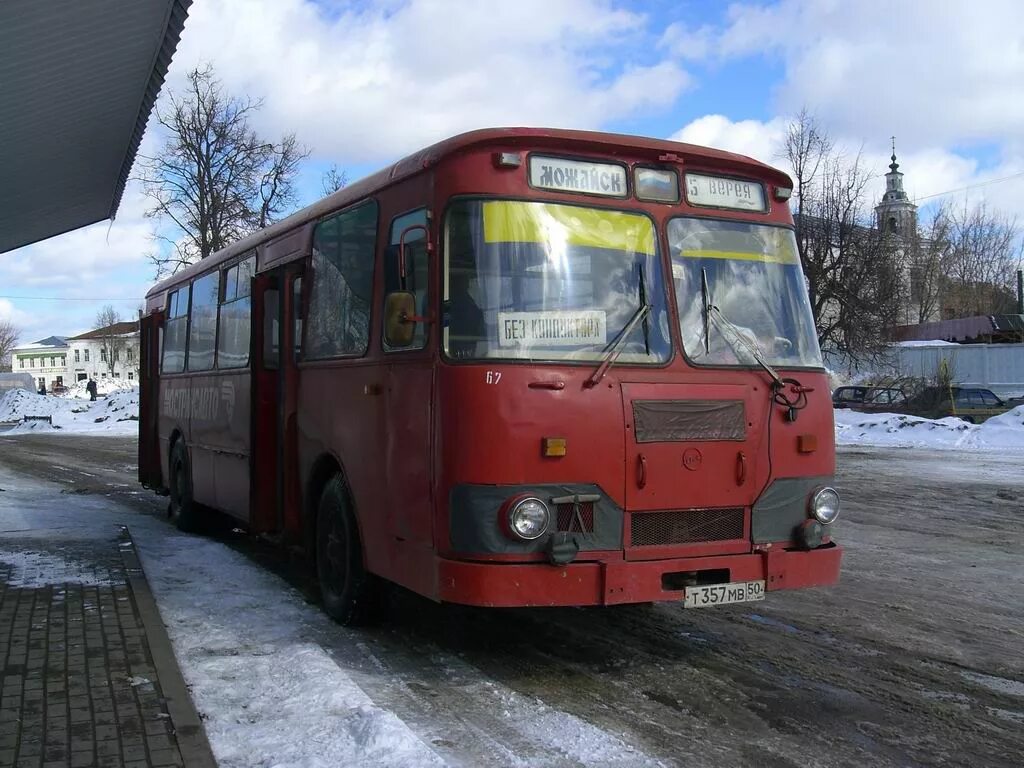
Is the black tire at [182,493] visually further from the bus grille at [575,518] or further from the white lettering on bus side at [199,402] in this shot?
the bus grille at [575,518]

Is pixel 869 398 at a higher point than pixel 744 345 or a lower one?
lower

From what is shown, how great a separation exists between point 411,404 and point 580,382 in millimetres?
1035

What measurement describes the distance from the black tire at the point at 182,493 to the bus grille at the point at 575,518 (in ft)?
22.6

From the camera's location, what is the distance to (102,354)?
13475cm

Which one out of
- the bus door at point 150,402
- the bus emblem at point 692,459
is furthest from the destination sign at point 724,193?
the bus door at point 150,402

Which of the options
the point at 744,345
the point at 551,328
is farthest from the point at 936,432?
the point at 551,328

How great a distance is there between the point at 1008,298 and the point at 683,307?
64.9 metres

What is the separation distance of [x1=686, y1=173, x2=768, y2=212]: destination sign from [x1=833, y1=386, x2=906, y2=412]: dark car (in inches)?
1078

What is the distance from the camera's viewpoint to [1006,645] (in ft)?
21.4

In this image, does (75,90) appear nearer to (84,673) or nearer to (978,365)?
(84,673)

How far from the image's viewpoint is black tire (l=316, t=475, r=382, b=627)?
22.0 feet

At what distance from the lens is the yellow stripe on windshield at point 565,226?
5.48 m

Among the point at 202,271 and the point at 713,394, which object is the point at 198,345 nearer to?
the point at 202,271

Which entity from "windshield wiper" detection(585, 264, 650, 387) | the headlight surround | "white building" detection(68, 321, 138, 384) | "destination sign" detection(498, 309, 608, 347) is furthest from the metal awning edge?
"white building" detection(68, 321, 138, 384)
